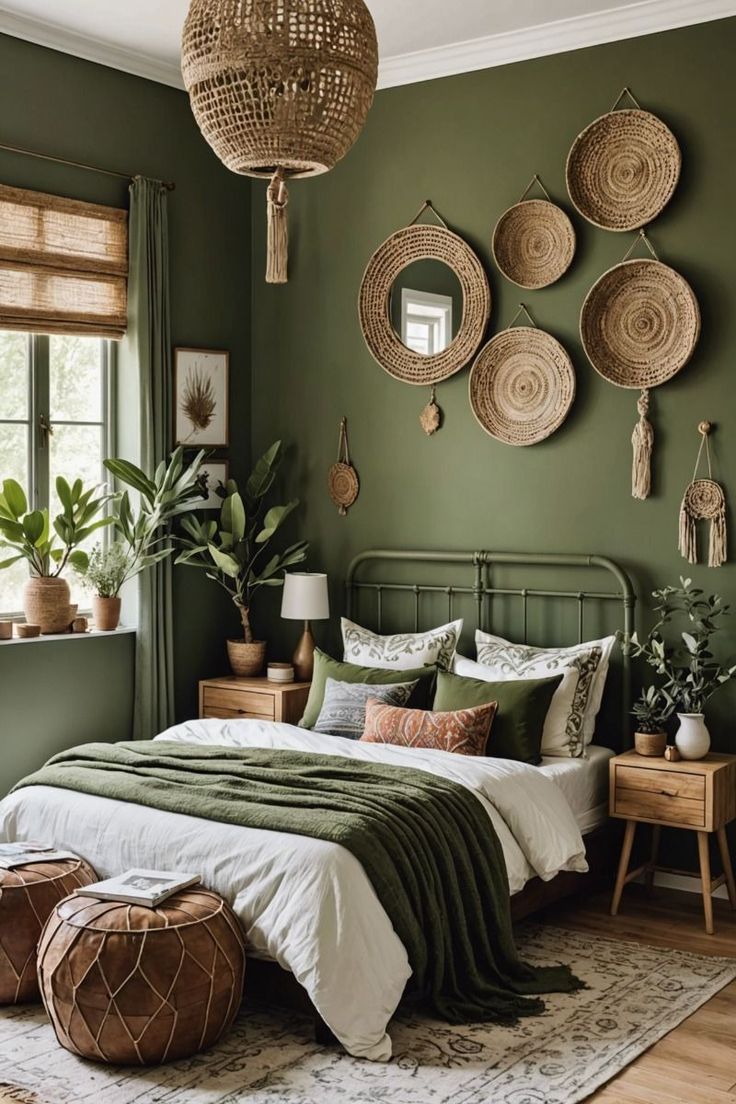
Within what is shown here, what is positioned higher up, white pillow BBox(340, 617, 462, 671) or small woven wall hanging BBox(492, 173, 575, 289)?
small woven wall hanging BBox(492, 173, 575, 289)

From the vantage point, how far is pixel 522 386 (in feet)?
17.6

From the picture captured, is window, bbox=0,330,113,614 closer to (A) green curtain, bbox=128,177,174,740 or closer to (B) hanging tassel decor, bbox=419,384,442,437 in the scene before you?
(A) green curtain, bbox=128,177,174,740

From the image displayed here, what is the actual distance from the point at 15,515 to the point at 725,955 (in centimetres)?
314

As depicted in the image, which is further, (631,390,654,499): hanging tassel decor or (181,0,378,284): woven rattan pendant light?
(631,390,654,499): hanging tassel decor

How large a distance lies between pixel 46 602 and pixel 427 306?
2067 millimetres

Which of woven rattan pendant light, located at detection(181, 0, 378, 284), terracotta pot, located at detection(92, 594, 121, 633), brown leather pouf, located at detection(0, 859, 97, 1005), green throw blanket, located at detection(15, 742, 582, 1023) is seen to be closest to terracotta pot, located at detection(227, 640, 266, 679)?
terracotta pot, located at detection(92, 594, 121, 633)

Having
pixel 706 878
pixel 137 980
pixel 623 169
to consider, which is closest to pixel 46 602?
pixel 137 980

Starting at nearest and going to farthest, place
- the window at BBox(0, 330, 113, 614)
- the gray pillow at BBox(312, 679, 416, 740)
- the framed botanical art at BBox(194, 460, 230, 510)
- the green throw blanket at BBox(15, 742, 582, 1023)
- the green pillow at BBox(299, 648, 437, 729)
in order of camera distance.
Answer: the green throw blanket at BBox(15, 742, 582, 1023) < the gray pillow at BBox(312, 679, 416, 740) < the green pillow at BBox(299, 648, 437, 729) < the window at BBox(0, 330, 113, 614) < the framed botanical art at BBox(194, 460, 230, 510)

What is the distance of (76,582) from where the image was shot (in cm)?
563

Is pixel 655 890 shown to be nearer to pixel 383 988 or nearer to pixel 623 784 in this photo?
pixel 623 784

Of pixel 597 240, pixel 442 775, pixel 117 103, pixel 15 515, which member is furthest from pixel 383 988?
pixel 117 103

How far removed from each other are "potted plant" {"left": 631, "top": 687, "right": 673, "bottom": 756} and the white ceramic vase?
0.09 metres

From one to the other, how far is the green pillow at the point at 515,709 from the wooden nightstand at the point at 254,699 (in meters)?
0.94

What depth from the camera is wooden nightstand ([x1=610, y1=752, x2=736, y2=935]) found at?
4531 millimetres
